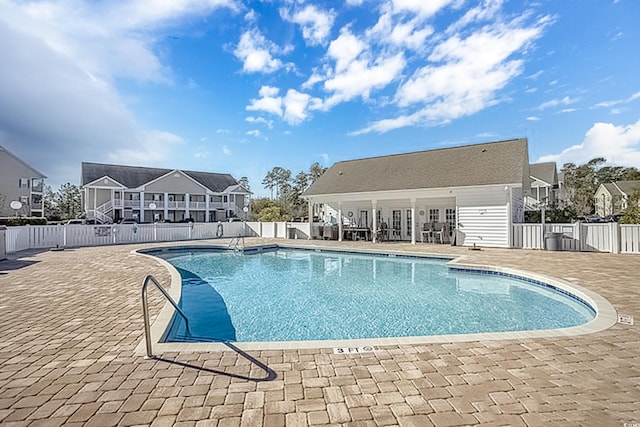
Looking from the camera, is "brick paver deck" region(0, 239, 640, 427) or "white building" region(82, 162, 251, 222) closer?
"brick paver deck" region(0, 239, 640, 427)

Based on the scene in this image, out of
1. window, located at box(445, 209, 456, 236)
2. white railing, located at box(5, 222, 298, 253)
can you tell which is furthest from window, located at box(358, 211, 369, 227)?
window, located at box(445, 209, 456, 236)

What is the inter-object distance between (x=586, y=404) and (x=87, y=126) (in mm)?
28145

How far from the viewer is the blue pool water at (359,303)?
5.30 metres

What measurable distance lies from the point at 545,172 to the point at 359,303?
29.2 meters

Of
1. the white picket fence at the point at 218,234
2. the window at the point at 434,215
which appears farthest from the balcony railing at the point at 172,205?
the window at the point at 434,215

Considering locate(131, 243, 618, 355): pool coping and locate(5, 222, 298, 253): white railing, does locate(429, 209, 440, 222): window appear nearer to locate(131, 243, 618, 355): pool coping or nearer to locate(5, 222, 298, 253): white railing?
locate(5, 222, 298, 253): white railing

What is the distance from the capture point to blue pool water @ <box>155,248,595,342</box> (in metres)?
5.30

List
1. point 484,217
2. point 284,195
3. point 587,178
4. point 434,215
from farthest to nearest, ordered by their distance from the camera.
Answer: point 284,195 → point 587,178 → point 434,215 → point 484,217

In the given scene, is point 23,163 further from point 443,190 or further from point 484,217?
point 484,217

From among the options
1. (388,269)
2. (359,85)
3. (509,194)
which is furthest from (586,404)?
(359,85)

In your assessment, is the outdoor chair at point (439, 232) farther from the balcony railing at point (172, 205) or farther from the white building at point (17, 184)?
the white building at point (17, 184)

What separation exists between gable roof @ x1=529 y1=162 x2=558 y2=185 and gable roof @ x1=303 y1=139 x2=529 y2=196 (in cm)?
1377

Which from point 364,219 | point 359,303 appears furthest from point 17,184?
point 359,303

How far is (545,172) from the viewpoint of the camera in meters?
28.2
